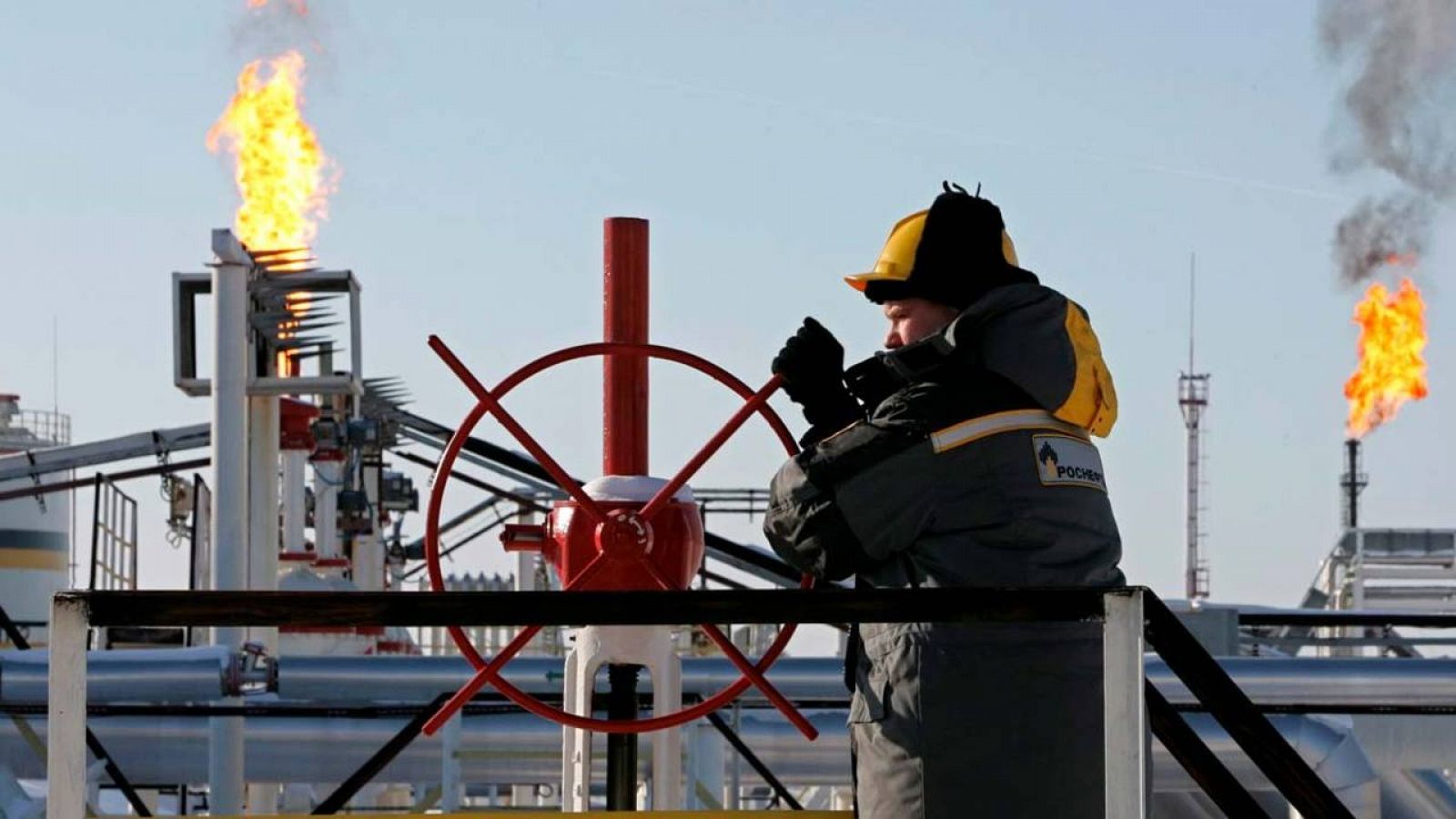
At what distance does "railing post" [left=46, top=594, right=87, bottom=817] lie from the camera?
8.62ft

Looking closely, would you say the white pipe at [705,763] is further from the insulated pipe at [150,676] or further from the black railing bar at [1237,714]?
the black railing bar at [1237,714]

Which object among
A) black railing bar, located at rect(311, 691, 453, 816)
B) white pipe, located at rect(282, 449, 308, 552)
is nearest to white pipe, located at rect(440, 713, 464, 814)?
black railing bar, located at rect(311, 691, 453, 816)

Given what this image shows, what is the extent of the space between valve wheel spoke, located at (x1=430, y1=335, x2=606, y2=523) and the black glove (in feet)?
2.59

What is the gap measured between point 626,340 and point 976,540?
1.44 metres

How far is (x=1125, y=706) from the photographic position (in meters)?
2.66

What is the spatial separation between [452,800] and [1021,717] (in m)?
4.36

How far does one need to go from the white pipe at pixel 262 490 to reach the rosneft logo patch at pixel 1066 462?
5.96 m

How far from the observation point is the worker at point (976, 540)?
3064 millimetres

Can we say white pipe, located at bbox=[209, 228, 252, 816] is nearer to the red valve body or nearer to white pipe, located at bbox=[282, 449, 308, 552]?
the red valve body

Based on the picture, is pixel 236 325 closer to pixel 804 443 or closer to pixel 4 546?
pixel 804 443

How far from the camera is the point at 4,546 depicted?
32156 mm

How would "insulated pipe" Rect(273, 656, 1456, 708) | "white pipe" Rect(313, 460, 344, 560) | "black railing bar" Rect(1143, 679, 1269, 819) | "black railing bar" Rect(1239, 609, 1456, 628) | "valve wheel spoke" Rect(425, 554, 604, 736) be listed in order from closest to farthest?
"black railing bar" Rect(1143, 679, 1269, 819) < "valve wheel spoke" Rect(425, 554, 604, 736) < "black railing bar" Rect(1239, 609, 1456, 628) < "insulated pipe" Rect(273, 656, 1456, 708) < "white pipe" Rect(313, 460, 344, 560)

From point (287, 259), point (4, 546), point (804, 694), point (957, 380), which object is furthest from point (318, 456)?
point (957, 380)

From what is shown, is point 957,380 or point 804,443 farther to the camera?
point 804,443
